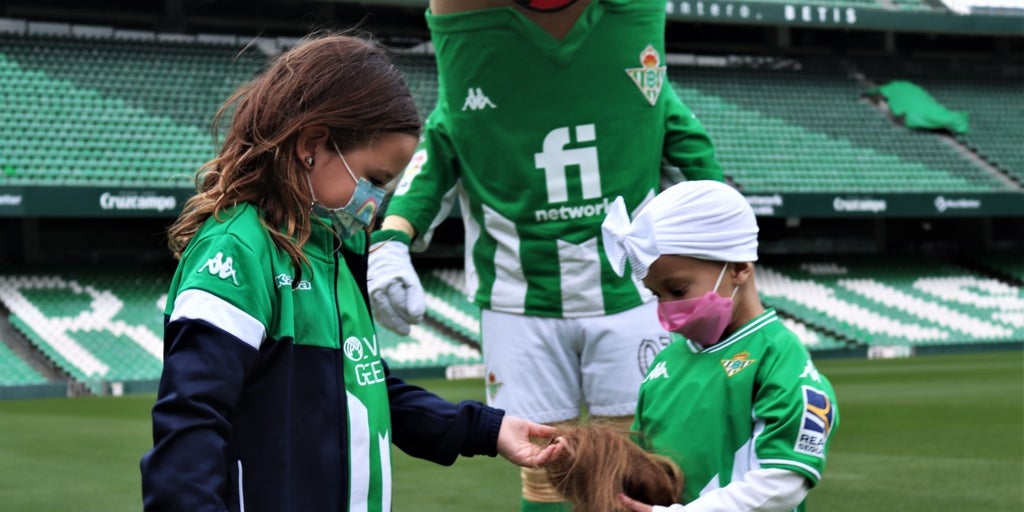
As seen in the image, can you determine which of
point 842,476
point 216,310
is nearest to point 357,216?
point 216,310

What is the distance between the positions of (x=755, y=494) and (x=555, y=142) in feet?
6.03

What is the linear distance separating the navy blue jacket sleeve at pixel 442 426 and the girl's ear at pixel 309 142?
59 cm

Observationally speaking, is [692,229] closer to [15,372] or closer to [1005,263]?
[15,372]

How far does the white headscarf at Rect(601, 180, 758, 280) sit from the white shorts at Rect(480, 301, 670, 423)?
1.28 metres

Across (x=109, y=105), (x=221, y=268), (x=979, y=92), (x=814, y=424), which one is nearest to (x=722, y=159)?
(x=979, y=92)

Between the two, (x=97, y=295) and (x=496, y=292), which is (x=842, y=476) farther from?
(x=97, y=295)

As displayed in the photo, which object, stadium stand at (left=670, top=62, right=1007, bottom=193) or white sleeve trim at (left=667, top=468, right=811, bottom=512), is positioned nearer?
white sleeve trim at (left=667, top=468, right=811, bottom=512)

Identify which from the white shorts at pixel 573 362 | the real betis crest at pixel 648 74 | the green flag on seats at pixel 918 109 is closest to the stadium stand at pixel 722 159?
the green flag on seats at pixel 918 109

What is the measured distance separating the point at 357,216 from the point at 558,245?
1701 millimetres

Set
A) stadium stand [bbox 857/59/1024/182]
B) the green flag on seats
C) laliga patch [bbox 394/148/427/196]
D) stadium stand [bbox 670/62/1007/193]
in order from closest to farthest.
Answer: laliga patch [bbox 394/148/427/196] → stadium stand [bbox 670/62/1007/193] → stadium stand [bbox 857/59/1024/182] → the green flag on seats

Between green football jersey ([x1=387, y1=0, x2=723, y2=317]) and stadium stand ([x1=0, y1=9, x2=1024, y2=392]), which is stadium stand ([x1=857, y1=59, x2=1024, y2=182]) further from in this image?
green football jersey ([x1=387, y1=0, x2=723, y2=317])

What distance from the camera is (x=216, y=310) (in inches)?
77.7

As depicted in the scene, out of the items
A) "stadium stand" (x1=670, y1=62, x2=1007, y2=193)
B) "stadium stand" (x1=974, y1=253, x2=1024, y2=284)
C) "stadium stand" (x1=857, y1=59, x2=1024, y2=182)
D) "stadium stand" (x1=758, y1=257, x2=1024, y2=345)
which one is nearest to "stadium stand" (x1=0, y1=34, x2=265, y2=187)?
"stadium stand" (x1=670, y1=62, x2=1007, y2=193)

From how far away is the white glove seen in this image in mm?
3875
